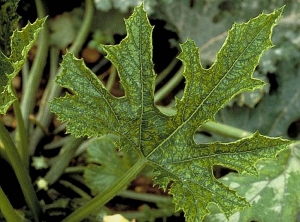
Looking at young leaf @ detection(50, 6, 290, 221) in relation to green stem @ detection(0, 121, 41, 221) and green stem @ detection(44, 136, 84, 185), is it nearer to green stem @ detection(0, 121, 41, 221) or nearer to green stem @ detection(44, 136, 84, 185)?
green stem @ detection(0, 121, 41, 221)

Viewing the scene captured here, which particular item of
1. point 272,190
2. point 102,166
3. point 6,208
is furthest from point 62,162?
point 272,190

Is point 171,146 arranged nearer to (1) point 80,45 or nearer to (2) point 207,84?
(2) point 207,84

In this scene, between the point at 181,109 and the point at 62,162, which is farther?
the point at 62,162

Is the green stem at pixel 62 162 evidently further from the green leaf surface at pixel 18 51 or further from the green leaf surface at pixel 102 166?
the green leaf surface at pixel 18 51

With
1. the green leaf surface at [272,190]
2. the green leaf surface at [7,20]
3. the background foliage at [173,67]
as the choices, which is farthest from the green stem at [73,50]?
the green leaf surface at [272,190]

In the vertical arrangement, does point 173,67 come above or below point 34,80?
above

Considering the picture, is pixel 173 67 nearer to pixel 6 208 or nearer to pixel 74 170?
pixel 74 170
